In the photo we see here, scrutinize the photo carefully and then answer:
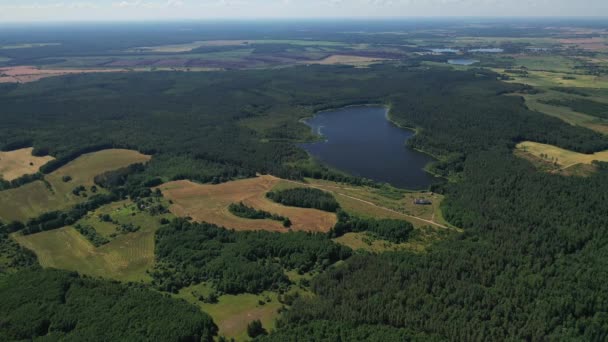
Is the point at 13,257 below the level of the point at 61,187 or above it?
below

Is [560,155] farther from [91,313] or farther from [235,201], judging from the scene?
[91,313]

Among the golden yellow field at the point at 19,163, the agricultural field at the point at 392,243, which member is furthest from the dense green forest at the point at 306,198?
the golden yellow field at the point at 19,163

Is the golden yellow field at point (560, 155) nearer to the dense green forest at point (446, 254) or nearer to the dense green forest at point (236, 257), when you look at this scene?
the dense green forest at point (446, 254)

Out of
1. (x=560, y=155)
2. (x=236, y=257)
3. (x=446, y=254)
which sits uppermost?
(x=560, y=155)

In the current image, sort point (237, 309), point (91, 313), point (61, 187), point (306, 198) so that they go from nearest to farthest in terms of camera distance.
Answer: point (91, 313)
point (237, 309)
point (306, 198)
point (61, 187)

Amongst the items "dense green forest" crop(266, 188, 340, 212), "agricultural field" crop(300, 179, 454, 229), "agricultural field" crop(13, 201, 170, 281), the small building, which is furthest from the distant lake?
"agricultural field" crop(13, 201, 170, 281)

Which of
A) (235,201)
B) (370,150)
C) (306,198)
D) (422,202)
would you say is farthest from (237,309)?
(370,150)
